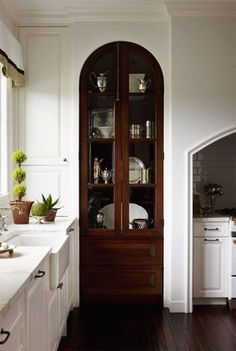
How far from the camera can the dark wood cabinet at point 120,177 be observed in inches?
159

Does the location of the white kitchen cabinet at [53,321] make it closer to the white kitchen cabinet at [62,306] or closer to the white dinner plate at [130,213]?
the white kitchen cabinet at [62,306]

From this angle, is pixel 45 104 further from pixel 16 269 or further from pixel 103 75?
pixel 16 269

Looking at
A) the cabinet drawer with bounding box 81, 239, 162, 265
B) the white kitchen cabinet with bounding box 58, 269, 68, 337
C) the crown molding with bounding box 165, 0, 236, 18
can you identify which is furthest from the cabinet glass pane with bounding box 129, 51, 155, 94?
the white kitchen cabinet with bounding box 58, 269, 68, 337

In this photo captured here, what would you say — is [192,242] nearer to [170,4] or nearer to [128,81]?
[128,81]

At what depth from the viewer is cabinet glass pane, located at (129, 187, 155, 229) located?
13.3 ft

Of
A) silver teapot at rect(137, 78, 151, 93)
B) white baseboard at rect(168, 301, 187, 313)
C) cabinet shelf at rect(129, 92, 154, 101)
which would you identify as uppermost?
silver teapot at rect(137, 78, 151, 93)

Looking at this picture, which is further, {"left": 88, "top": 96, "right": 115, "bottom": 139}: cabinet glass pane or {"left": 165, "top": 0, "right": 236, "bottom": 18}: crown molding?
{"left": 88, "top": 96, "right": 115, "bottom": 139}: cabinet glass pane

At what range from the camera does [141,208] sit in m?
4.07

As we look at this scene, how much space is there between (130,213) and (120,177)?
1.19 feet

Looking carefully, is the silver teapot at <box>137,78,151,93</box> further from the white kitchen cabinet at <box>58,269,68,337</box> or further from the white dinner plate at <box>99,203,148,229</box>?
the white kitchen cabinet at <box>58,269,68,337</box>

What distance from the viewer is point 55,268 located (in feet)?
8.29

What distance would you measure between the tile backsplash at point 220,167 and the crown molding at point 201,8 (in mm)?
1383

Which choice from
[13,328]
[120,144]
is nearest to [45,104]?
[120,144]

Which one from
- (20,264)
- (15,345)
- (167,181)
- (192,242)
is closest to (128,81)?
(167,181)
